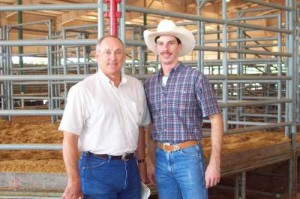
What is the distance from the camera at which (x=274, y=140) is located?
4.71m

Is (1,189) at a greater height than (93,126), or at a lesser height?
lesser

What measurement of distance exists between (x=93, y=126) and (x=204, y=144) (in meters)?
2.23

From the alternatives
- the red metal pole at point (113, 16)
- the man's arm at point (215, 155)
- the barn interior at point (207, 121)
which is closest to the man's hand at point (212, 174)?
the man's arm at point (215, 155)

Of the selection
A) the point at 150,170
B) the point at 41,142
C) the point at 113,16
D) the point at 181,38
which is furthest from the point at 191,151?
the point at 41,142

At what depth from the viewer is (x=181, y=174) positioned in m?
2.56

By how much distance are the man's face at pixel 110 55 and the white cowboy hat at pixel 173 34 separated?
33 cm

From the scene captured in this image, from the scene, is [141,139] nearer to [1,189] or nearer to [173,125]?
[173,125]

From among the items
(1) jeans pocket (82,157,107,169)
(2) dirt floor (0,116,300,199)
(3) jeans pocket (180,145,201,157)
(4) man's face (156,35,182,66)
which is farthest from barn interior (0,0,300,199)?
(3) jeans pocket (180,145,201,157)

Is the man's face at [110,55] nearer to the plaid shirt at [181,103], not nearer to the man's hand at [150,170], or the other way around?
the plaid shirt at [181,103]

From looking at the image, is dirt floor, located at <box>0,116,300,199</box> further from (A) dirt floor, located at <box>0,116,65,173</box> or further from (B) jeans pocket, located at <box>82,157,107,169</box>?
(B) jeans pocket, located at <box>82,157,107,169</box>

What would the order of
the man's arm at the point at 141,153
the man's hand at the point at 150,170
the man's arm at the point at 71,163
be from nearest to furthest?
the man's arm at the point at 71,163 < the man's arm at the point at 141,153 < the man's hand at the point at 150,170

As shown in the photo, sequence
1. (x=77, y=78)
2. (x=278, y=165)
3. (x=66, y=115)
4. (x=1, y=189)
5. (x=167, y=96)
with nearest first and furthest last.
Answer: (x=66, y=115) < (x=167, y=96) < (x=77, y=78) < (x=1, y=189) < (x=278, y=165)

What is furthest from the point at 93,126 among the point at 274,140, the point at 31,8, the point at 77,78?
the point at 274,140

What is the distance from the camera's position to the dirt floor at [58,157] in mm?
3272
